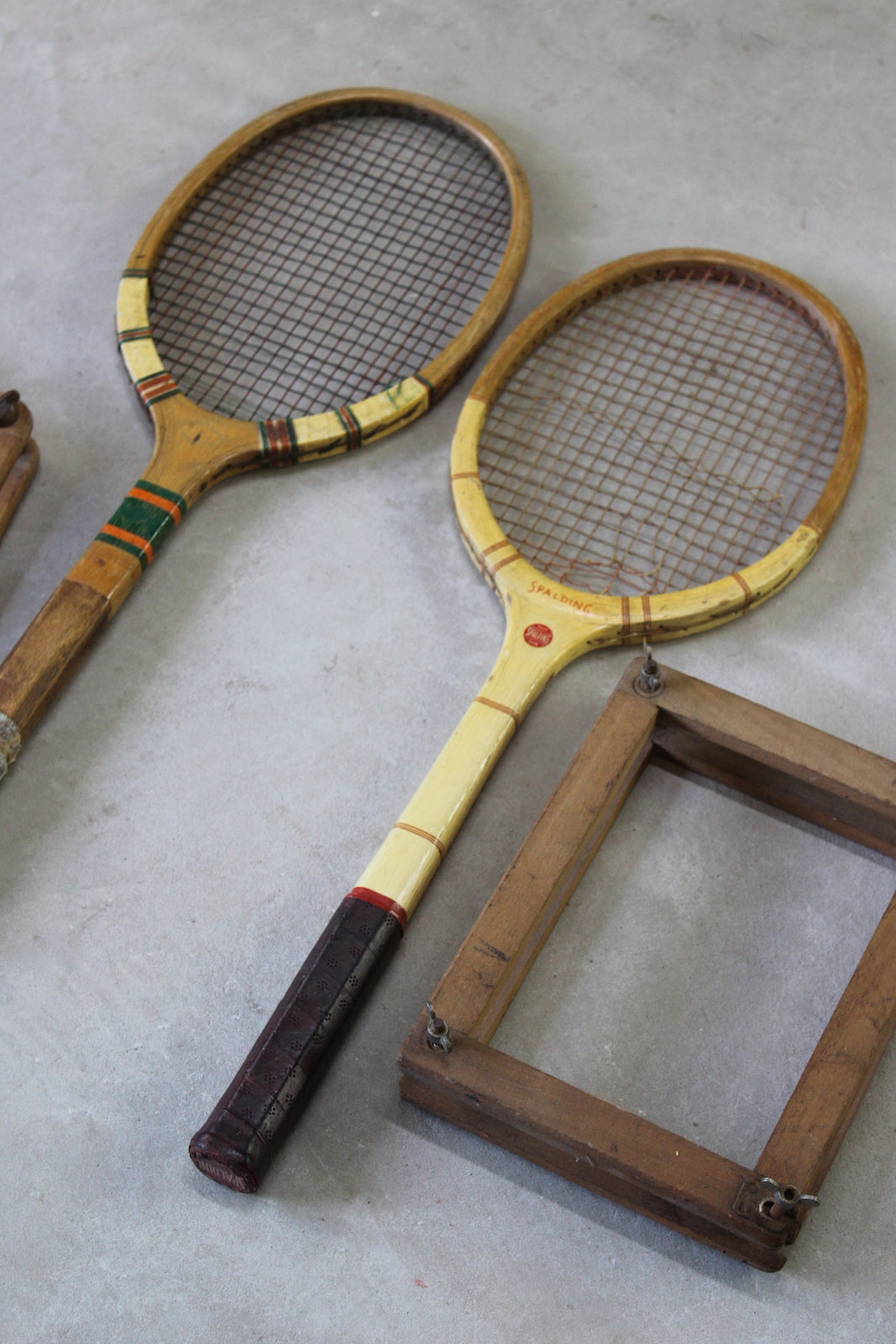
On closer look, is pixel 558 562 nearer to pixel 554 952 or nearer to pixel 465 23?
pixel 554 952

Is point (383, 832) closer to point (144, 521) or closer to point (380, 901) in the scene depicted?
point (380, 901)

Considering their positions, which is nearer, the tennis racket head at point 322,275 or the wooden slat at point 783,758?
the wooden slat at point 783,758

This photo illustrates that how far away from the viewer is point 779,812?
2.14 m

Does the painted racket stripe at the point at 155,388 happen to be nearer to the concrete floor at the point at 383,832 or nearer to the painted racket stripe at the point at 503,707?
the concrete floor at the point at 383,832

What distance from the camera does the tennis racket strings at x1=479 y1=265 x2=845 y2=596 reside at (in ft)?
7.62

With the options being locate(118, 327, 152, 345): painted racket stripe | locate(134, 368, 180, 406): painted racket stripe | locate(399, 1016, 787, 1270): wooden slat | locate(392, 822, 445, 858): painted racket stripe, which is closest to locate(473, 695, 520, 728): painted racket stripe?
locate(392, 822, 445, 858): painted racket stripe

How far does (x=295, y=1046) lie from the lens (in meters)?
1.84

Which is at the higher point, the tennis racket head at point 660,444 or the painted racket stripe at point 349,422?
the tennis racket head at point 660,444

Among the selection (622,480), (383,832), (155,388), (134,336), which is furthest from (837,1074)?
(134,336)

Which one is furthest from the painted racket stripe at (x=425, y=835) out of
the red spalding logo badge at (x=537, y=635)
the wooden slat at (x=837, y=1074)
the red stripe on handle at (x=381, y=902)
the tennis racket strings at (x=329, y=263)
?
the tennis racket strings at (x=329, y=263)

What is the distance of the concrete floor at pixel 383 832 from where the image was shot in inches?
71.8

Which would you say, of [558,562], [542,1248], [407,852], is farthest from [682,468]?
[542,1248]

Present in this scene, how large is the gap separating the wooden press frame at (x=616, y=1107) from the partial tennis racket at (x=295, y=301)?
2.53 ft

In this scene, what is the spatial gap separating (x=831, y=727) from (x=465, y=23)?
6.01 feet
